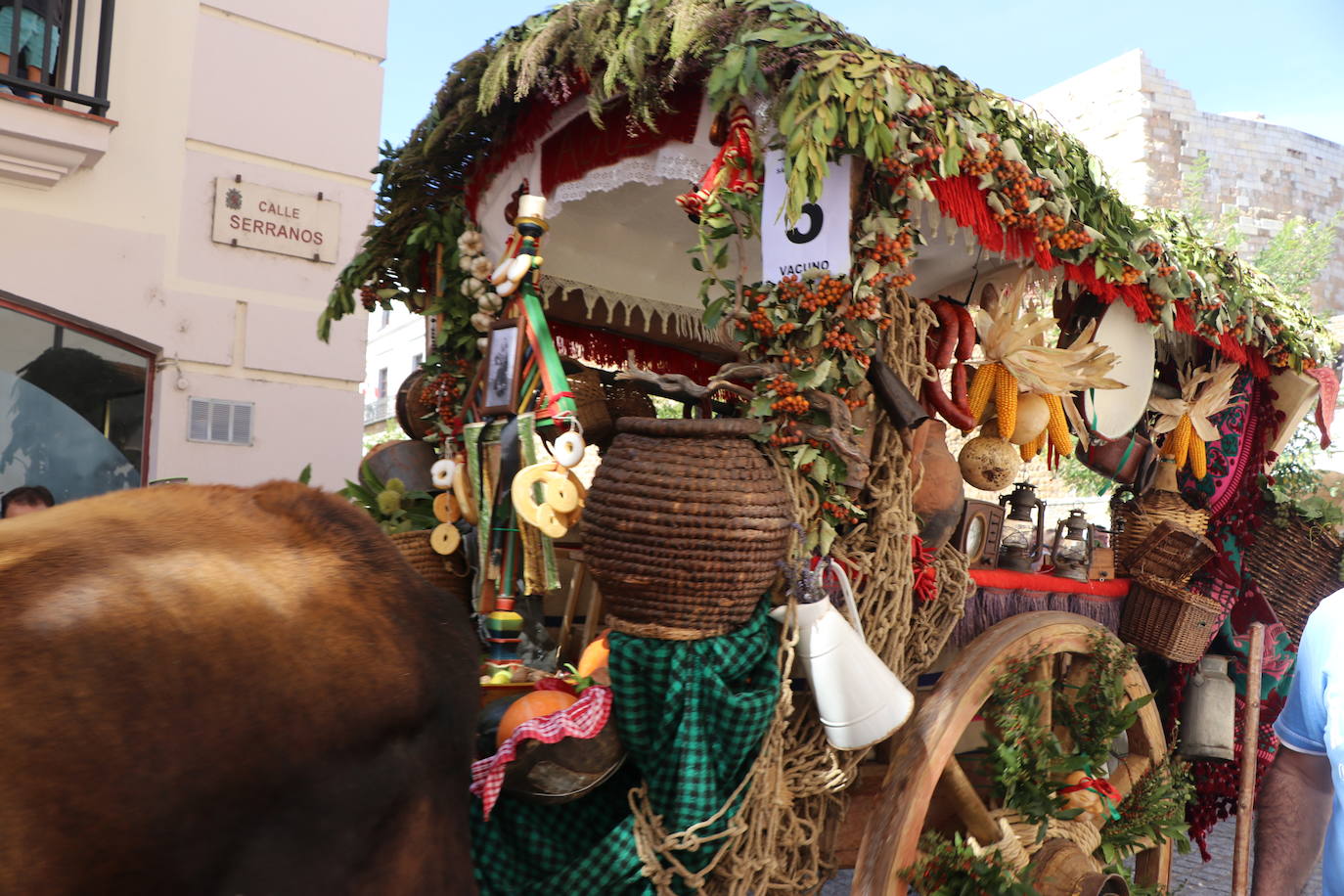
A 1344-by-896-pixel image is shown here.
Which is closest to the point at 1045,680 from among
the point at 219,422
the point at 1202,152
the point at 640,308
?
the point at 640,308


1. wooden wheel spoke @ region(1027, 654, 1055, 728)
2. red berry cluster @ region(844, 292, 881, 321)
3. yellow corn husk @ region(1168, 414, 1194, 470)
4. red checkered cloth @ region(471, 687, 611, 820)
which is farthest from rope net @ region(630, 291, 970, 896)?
yellow corn husk @ region(1168, 414, 1194, 470)

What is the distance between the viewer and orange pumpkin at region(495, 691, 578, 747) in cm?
232

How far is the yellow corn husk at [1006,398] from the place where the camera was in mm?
3693

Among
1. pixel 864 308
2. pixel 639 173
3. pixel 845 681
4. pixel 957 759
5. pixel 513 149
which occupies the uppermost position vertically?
pixel 513 149

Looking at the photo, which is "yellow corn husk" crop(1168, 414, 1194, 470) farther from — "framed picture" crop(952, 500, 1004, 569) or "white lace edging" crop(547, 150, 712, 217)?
"white lace edging" crop(547, 150, 712, 217)

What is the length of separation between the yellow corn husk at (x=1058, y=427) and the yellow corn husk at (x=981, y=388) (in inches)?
10.2

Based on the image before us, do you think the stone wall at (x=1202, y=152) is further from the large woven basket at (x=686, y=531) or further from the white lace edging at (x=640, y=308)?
the large woven basket at (x=686, y=531)

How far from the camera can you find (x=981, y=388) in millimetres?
3709

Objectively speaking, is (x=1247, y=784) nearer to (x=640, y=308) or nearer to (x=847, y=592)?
(x=847, y=592)

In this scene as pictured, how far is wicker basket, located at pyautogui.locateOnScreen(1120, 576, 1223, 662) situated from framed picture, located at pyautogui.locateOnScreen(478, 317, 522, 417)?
2.43 metres

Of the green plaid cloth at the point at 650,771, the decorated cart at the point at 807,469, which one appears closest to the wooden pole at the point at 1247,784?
the decorated cart at the point at 807,469

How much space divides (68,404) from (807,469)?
4.30 meters

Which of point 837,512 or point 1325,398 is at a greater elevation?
point 1325,398

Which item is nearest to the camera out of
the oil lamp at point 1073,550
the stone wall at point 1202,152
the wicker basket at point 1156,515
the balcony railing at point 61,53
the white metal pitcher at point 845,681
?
the white metal pitcher at point 845,681
